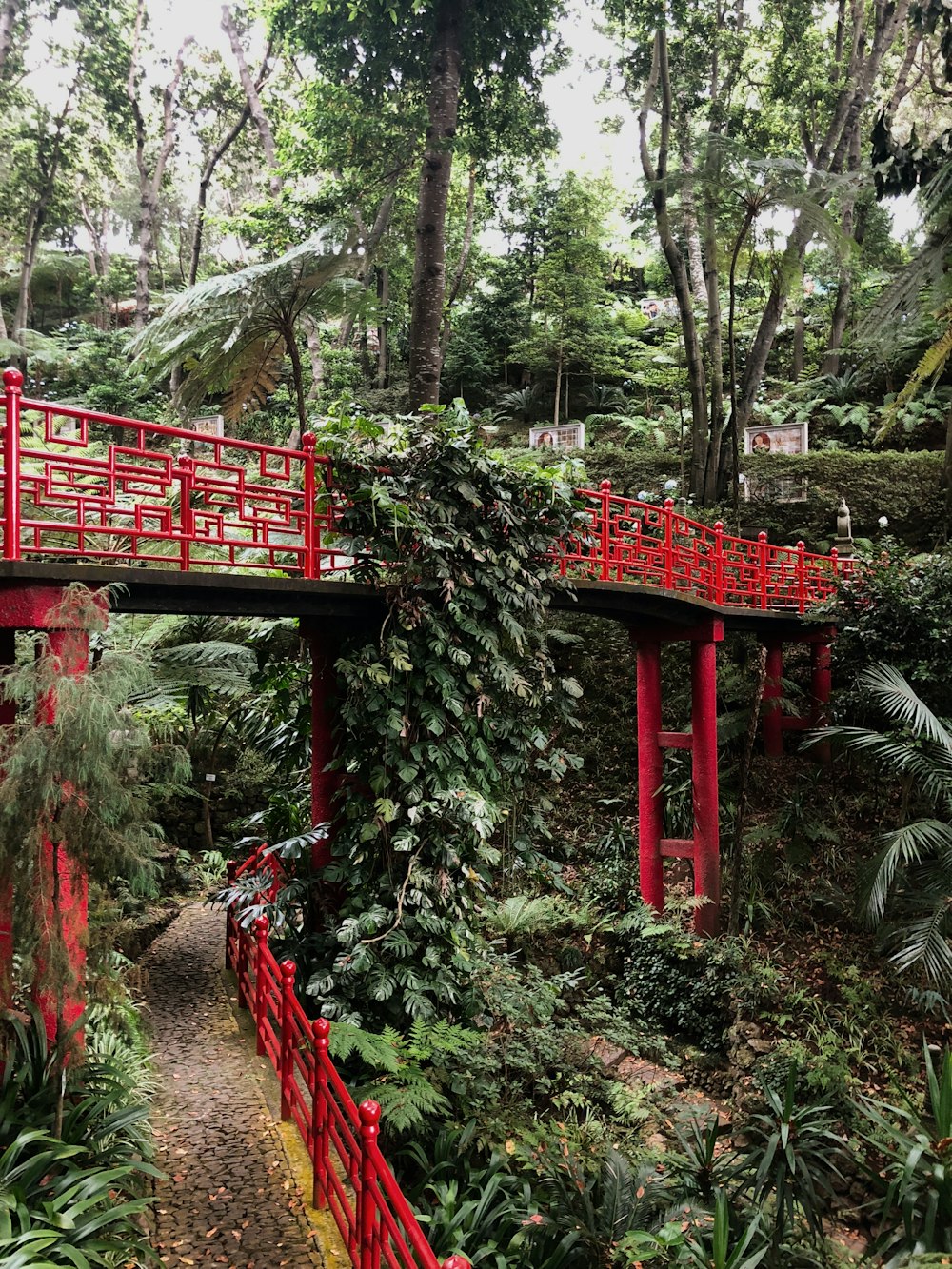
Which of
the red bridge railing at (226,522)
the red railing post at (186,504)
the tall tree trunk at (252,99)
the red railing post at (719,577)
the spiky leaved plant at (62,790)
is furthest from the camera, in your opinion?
the tall tree trunk at (252,99)

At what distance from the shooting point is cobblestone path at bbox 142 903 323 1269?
15.0ft

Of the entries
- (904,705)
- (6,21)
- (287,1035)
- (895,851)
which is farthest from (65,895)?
(6,21)

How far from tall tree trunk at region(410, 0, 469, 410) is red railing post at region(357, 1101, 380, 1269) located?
7537 mm

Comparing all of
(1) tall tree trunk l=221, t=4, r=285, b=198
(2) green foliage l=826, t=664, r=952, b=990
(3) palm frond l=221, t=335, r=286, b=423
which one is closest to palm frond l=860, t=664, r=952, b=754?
(2) green foliage l=826, t=664, r=952, b=990

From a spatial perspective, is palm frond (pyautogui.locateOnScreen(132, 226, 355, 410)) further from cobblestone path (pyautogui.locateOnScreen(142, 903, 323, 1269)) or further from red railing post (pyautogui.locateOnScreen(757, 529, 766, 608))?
red railing post (pyautogui.locateOnScreen(757, 529, 766, 608))

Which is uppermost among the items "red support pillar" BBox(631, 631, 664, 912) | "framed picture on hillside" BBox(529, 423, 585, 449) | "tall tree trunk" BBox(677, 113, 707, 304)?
"tall tree trunk" BBox(677, 113, 707, 304)

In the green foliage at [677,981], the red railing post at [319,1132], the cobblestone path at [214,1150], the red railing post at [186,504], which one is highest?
the red railing post at [186,504]

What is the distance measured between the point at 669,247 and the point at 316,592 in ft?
37.4

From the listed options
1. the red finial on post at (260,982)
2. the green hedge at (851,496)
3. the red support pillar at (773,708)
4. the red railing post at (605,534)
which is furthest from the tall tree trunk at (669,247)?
the red finial on post at (260,982)

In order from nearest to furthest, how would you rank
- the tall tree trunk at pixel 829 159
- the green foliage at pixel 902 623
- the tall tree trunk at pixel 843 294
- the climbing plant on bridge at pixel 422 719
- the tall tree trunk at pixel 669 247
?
the climbing plant on bridge at pixel 422 719
the green foliage at pixel 902 623
the tall tree trunk at pixel 829 159
the tall tree trunk at pixel 669 247
the tall tree trunk at pixel 843 294

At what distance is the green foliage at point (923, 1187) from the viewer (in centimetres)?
581

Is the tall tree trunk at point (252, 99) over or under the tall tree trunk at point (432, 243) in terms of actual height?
over

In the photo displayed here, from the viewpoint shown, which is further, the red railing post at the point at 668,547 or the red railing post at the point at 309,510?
the red railing post at the point at 668,547

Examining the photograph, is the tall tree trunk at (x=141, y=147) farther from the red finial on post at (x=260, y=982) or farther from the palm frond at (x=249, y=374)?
the red finial on post at (x=260, y=982)
